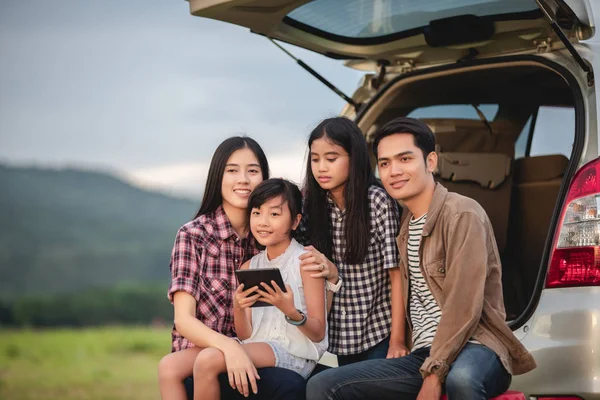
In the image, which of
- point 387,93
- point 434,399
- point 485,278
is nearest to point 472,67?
point 387,93

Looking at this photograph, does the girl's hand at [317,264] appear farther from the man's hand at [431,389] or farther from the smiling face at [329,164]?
the man's hand at [431,389]

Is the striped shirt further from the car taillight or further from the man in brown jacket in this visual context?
the car taillight

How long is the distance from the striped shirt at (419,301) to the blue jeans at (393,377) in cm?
6

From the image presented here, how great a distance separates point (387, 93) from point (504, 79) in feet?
2.21

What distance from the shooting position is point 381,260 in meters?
3.37

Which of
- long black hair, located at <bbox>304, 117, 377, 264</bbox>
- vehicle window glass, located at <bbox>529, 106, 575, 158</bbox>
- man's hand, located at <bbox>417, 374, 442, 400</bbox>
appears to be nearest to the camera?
man's hand, located at <bbox>417, 374, 442, 400</bbox>

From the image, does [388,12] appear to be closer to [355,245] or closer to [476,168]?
[476,168]

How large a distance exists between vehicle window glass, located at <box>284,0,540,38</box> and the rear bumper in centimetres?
142

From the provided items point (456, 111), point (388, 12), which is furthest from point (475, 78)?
point (388, 12)

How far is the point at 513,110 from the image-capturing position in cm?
509

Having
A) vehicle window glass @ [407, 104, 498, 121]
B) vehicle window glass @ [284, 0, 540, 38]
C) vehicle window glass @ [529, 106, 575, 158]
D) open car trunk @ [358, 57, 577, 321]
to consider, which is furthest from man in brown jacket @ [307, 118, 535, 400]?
vehicle window glass @ [407, 104, 498, 121]

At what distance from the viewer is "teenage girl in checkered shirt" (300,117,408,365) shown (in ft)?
11.0

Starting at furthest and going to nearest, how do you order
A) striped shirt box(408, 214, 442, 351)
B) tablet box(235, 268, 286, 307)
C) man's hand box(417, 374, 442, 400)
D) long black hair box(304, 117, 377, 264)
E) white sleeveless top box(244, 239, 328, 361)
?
long black hair box(304, 117, 377, 264), white sleeveless top box(244, 239, 328, 361), striped shirt box(408, 214, 442, 351), tablet box(235, 268, 286, 307), man's hand box(417, 374, 442, 400)

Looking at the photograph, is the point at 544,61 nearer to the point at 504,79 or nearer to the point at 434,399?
the point at 504,79
